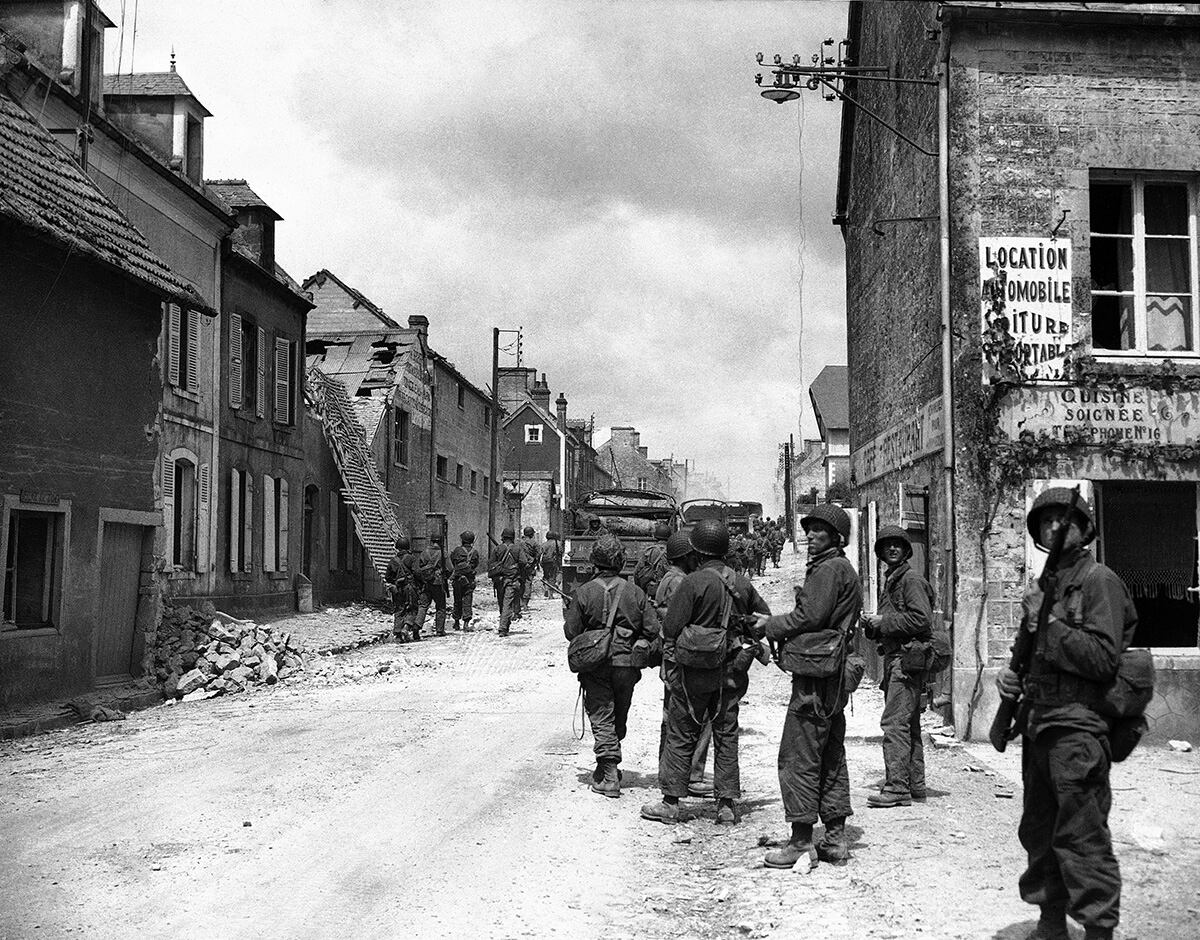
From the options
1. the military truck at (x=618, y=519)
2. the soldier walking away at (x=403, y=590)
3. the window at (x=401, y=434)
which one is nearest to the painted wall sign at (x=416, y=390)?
the window at (x=401, y=434)

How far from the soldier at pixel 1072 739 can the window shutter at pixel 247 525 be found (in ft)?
61.7

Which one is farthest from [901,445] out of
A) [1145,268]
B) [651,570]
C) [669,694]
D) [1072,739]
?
[1072,739]

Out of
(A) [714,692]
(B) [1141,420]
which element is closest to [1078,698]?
(A) [714,692]

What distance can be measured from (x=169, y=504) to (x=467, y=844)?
550 inches

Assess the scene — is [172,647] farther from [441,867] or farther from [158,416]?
[441,867]

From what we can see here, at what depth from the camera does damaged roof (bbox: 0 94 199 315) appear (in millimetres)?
11367

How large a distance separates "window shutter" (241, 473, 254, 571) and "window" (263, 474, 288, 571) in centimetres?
60

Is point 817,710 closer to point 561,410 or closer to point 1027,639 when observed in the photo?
point 1027,639

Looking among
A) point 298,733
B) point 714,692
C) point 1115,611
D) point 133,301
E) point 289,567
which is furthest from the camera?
point 289,567

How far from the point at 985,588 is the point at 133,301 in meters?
10.4

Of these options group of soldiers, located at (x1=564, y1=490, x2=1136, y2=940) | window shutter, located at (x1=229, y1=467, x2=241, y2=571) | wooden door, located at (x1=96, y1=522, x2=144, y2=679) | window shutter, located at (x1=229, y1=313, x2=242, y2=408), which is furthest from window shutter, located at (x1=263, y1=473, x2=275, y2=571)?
group of soldiers, located at (x1=564, y1=490, x2=1136, y2=940)

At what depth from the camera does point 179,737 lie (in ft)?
34.7

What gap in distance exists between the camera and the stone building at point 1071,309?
1080 cm

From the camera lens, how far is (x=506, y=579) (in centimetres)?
2102
